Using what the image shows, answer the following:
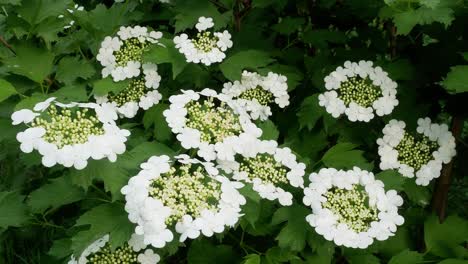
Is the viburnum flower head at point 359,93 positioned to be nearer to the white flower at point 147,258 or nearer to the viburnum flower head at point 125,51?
the viburnum flower head at point 125,51

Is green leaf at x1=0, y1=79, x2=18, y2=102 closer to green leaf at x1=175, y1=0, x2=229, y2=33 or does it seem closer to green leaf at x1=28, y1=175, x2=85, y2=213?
green leaf at x1=28, y1=175, x2=85, y2=213

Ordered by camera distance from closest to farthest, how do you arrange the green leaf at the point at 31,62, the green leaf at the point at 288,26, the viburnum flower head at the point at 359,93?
the green leaf at the point at 31,62 < the viburnum flower head at the point at 359,93 < the green leaf at the point at 288,26

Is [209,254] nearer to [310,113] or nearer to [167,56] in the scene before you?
[310,113]

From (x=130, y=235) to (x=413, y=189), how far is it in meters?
1.41

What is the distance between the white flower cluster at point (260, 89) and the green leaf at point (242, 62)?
46mm

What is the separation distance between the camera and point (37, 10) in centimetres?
256

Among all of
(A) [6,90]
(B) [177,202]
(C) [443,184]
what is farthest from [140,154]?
(C) [443,184]

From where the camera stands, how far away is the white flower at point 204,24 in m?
2.85

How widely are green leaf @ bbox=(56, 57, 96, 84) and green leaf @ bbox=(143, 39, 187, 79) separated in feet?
0.91

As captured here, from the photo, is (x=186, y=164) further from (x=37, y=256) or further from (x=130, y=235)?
(x=37, y=256)

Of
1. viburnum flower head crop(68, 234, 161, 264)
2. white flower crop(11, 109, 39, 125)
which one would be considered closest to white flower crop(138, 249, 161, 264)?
viburnum flower head crop(68, 234, 161, 264)

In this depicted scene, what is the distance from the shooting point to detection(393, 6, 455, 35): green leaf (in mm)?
2238

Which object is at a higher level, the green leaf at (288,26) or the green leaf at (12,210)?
the green leaf at (288,26)

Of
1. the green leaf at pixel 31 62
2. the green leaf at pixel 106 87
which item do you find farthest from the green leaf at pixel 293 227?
the green leaf at pixel 31 62
